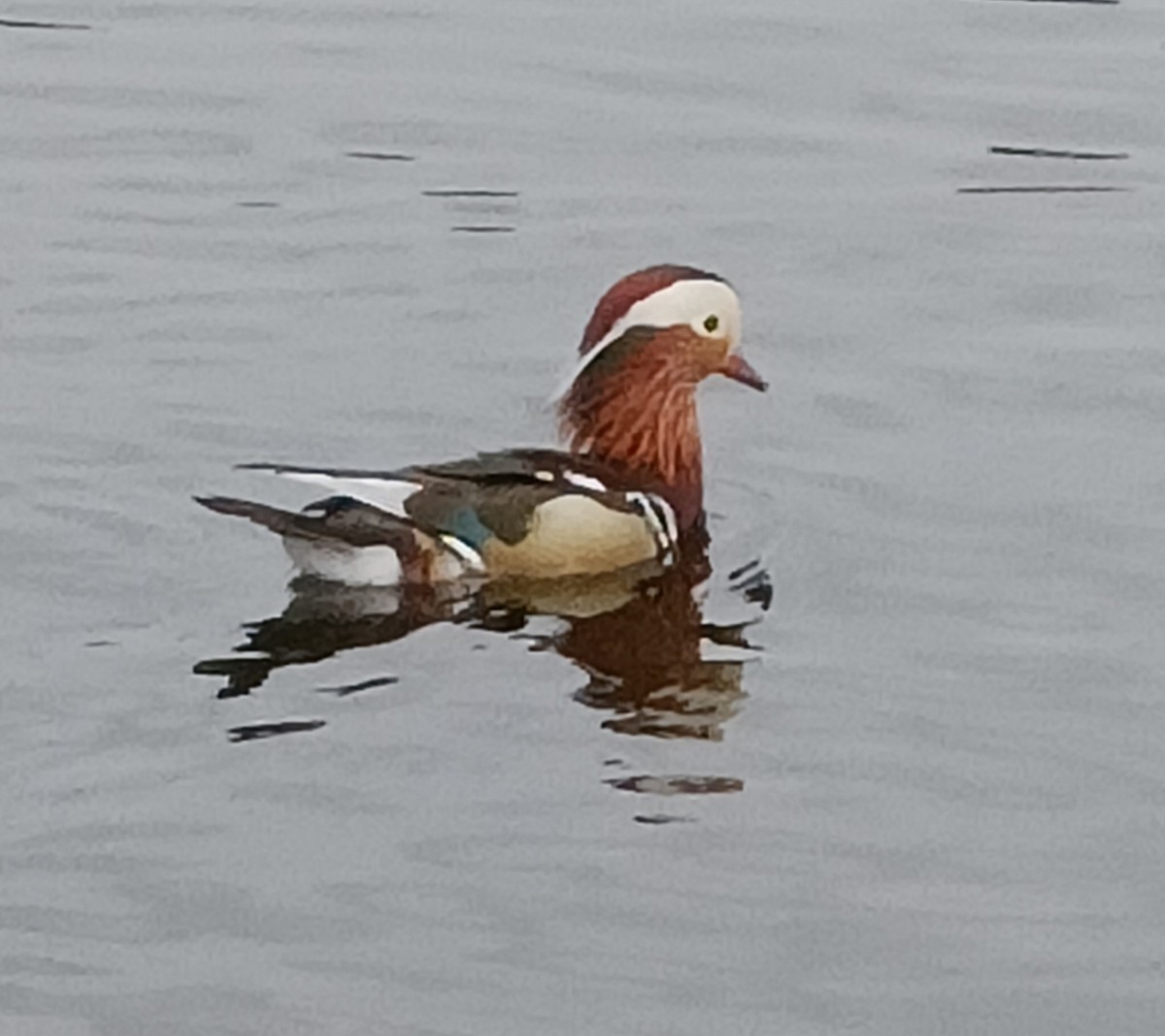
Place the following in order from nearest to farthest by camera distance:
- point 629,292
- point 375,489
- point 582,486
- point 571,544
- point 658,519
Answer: point 375,489, point 571,544, point 582,486, point 658,519, point 629,292

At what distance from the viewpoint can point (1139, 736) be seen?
8906 mm

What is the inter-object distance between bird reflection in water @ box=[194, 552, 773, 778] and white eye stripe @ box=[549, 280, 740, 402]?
25.3 inches

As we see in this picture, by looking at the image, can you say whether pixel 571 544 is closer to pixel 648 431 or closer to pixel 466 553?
pixel 466 553

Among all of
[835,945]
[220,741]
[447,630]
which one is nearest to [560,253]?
[447,630]

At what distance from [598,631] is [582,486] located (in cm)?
51

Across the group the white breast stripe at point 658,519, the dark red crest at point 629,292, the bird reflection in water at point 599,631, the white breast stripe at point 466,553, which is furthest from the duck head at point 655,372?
the white breast stripe at point 466,553

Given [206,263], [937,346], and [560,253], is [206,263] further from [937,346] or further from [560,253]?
[937,346]

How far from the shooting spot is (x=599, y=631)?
9805mm

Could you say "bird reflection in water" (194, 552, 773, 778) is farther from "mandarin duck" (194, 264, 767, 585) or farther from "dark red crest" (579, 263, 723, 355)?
"dark red crest" (579, 263, 723, 355)

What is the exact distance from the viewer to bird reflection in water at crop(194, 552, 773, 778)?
923 centimetres

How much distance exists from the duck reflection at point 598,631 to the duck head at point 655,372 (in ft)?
1.19

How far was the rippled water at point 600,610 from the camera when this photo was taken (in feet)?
25.6

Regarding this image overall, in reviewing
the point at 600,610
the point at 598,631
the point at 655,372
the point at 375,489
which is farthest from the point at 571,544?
Result: the point at 655,372

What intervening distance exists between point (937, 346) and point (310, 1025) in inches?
182
